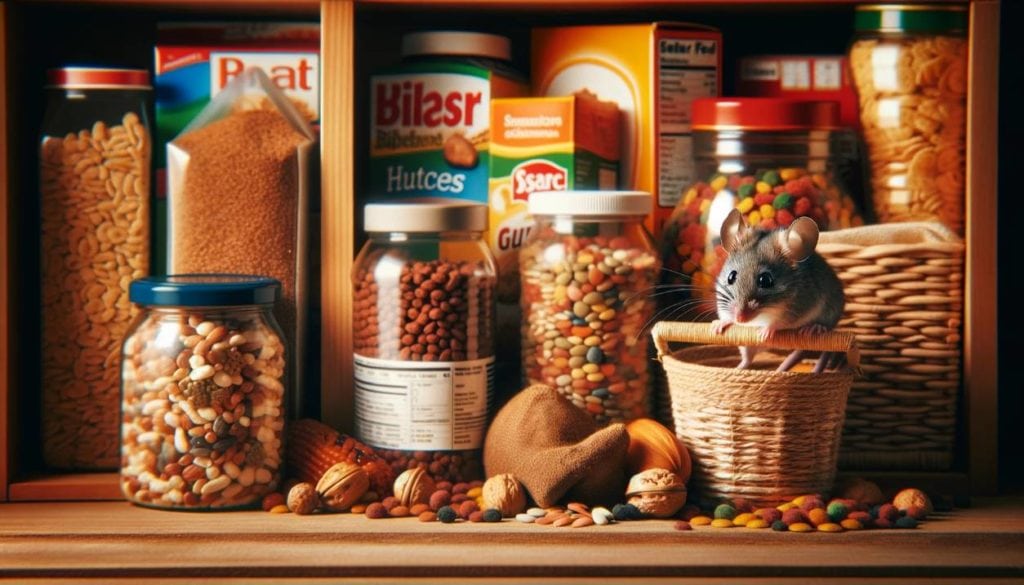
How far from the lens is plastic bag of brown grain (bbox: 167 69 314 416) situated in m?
1.34

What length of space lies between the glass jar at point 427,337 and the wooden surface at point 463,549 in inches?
4.5

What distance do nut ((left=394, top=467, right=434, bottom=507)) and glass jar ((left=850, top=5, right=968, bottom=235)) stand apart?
575mm

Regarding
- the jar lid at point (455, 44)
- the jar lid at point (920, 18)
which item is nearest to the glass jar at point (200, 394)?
the jar lid at point (455, 44)


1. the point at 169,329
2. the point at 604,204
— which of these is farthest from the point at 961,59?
the point at 169,329

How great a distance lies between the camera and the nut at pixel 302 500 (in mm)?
1225

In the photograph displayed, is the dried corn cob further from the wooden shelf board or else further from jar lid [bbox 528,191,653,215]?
jar lid [bbox 528,191,653,215]

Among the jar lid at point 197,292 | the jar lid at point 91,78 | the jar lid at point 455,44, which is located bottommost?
the jar lid at point 197,292

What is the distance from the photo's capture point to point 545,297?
1.32m

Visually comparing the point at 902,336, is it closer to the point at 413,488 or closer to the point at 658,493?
the point at 658,493

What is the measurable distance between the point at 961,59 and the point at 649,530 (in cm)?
60

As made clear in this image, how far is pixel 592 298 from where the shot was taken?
1.30m

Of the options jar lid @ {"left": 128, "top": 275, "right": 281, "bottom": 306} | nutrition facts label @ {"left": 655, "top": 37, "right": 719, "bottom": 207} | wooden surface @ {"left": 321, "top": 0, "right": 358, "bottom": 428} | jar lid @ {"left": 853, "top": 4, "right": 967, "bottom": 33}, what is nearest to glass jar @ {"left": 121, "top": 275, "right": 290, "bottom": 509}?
jar lid @ {"left": 128, "top": 275, "right": 281, "bottom": 306}

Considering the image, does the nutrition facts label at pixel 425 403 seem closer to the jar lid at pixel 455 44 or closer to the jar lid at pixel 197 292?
the jar lid at pixel 197 292

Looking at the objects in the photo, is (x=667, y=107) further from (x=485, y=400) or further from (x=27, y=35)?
(x=27, y=35)
